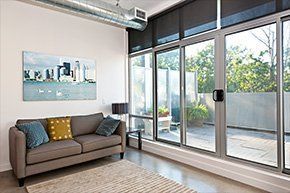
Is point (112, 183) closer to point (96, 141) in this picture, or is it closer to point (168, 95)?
point (96, 141)

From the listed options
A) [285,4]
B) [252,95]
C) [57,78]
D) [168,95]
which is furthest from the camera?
[168,95]

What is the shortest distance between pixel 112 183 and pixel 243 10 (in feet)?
10.5

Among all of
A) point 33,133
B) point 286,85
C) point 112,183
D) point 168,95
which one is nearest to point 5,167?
point 33,133

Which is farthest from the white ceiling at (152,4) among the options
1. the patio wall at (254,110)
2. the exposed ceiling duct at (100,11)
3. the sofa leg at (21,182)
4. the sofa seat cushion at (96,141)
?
the sofa leg at (21,182)

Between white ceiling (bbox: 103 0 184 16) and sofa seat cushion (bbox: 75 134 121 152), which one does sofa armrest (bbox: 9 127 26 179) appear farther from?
white ceiling (bbox: 103 0 184 16)

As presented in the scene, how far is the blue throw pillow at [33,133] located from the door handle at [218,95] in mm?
2959

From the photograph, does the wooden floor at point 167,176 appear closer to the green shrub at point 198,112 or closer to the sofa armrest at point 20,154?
the sofa armrest at point 20,154

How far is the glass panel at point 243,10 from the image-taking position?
265 cm

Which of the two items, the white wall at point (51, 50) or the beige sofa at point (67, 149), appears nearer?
the beige sofa at point (67, 149)

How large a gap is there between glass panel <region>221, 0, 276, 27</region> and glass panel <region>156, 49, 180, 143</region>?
3.87 feet

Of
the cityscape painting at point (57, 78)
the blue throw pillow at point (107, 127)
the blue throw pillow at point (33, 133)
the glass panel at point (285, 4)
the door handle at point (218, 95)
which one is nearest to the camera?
the glass panel at point (285, 4)

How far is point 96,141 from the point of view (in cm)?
356

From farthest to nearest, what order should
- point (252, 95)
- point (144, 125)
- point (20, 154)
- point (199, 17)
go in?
point (144, 125), point (199, 17), point (252, 95), point (20, 154)

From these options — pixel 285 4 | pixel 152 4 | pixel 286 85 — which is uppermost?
pixel 152 4
